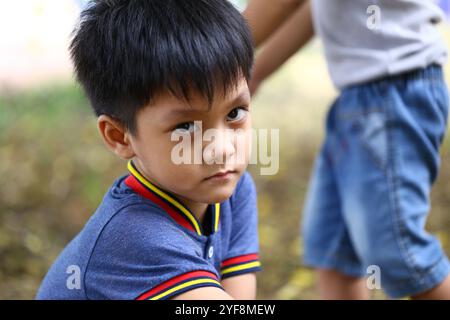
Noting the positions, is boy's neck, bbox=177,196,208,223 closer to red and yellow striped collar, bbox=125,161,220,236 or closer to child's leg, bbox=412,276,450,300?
red and yellow striped collar, bbox=125,161,220,236

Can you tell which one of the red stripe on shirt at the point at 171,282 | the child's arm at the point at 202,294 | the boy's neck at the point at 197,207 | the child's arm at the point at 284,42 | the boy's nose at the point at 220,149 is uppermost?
the child's arm at the point at 284,42

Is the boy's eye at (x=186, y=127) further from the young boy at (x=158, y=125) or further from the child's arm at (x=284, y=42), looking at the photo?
the child's arm at (x=284, y=42)

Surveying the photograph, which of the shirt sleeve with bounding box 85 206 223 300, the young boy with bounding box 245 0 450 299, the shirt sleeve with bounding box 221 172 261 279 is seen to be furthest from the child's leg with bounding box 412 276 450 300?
the shirt sleeve with bounding box 85 206 223 300

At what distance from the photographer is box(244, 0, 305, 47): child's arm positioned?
5.09 feet

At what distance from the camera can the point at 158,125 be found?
1127 millimetres

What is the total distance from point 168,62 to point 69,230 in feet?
5.46

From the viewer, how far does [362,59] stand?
1575 millimetres

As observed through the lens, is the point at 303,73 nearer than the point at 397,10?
No

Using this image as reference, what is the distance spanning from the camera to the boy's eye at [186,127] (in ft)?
3.66

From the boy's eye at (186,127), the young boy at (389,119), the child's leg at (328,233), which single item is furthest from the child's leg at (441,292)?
the boy's eye at (186,127)

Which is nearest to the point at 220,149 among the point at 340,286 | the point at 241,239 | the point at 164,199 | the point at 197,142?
the point at 197,142

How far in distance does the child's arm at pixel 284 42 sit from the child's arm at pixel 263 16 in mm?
153
